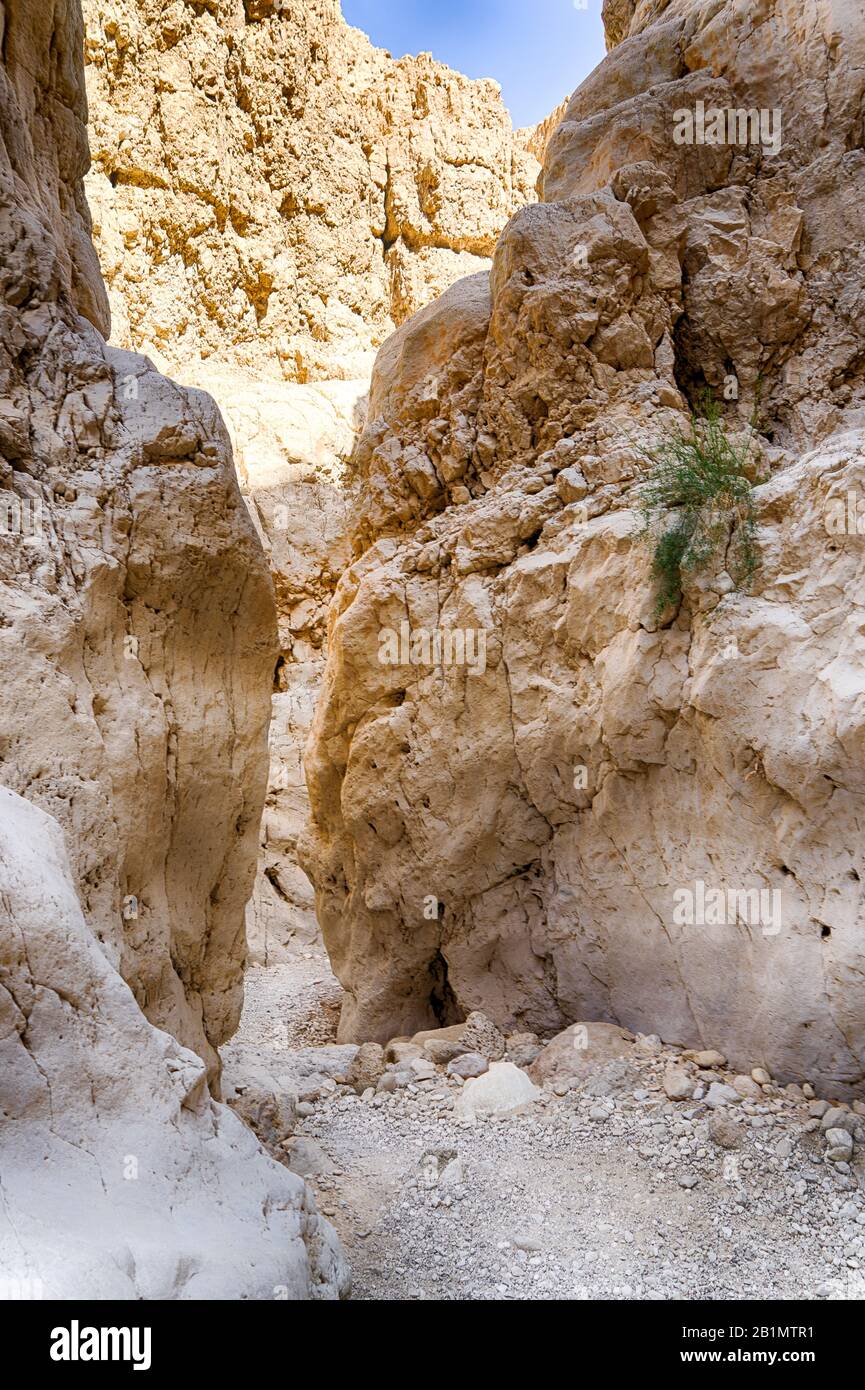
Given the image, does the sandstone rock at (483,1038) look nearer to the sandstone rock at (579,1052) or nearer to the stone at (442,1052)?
the stone at (442,1052)

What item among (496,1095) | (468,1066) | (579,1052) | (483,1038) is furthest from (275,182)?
(496,1095)

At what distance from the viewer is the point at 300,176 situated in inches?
858

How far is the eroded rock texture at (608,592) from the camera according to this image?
5.75 m

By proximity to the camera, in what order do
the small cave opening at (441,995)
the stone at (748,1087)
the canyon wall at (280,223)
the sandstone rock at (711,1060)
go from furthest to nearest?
the canyon wall at (280,223), the small cave opening at (441,995), the sandstone rock at (711,1060), the stone at (748,1087)

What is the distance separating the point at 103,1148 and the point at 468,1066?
4308 mm

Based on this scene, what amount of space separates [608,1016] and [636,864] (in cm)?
123

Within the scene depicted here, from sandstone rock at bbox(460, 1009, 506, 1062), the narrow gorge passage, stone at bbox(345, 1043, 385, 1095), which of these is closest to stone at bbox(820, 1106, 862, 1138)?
the narrow gorge passage

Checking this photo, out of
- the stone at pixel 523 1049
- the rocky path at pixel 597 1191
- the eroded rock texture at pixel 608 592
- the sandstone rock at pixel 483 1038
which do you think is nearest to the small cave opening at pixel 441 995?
the eroded rock texture at pixel 608 592

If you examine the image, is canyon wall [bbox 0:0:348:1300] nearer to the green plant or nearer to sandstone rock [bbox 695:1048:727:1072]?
the green plant

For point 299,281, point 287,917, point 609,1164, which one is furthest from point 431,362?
point 299,281

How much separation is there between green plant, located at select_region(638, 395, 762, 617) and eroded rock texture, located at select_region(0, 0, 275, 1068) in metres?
2.78

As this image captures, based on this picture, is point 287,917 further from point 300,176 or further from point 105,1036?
point 300,176

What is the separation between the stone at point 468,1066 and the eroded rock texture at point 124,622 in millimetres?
1765

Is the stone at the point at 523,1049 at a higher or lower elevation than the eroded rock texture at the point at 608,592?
lower
